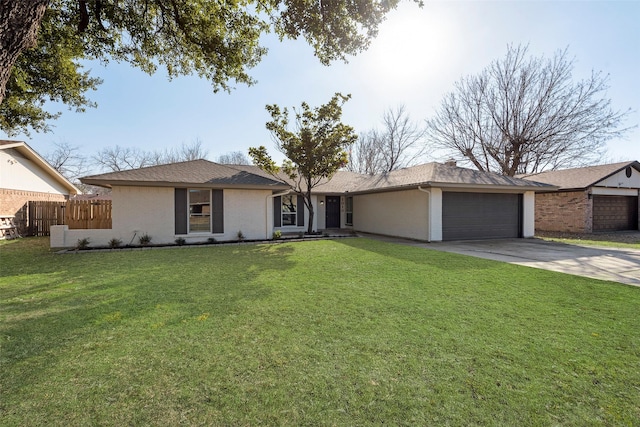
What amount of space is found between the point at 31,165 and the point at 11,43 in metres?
18.8

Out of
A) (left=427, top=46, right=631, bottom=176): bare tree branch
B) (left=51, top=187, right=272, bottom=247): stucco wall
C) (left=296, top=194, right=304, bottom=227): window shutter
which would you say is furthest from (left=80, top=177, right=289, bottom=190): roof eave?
(left=427, top=46, right=631, bottom=176): bare tree branch

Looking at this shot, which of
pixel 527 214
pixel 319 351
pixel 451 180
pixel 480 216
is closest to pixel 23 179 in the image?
pixel 319 351

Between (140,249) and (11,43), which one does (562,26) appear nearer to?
(11,43)

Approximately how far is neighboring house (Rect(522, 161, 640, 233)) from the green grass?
1350 cm

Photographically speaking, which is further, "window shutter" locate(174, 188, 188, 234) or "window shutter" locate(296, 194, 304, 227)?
"window shutter" locate(296, 194, 304, 227)

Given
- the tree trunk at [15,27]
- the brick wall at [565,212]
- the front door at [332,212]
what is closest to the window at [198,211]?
the front door at [332,212]

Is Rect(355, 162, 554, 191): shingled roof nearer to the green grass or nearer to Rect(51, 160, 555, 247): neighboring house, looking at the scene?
Rect(51, 160, 555, 247): neighboring house

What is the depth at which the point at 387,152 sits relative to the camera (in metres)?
30.4

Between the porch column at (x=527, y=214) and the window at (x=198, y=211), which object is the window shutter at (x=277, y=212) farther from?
the porch column at (x=527, y=214)

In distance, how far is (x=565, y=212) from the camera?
16.2 m

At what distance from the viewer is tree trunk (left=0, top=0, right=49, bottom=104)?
2469 mm

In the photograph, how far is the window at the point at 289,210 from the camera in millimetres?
15212

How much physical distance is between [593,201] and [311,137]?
51.1 feet

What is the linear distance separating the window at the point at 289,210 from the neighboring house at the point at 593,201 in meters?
13.9
